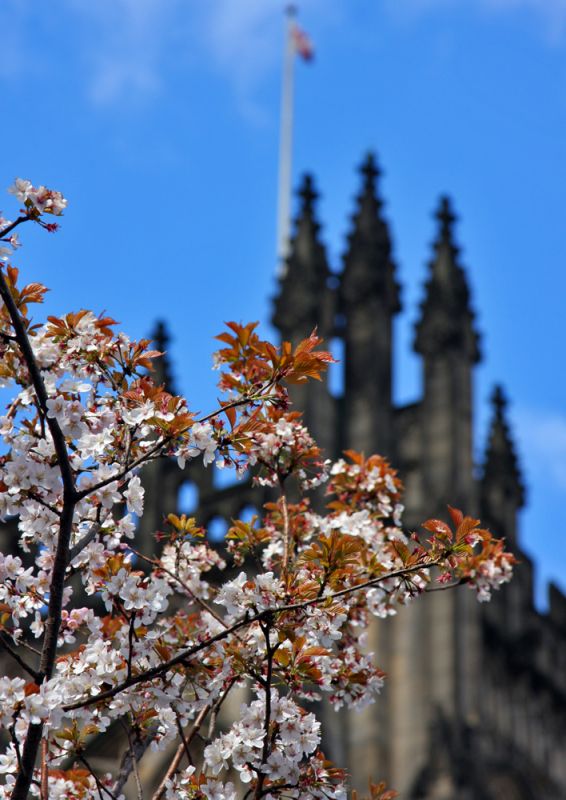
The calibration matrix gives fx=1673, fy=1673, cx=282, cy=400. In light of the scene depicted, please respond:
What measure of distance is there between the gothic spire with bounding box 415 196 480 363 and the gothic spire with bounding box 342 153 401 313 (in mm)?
820

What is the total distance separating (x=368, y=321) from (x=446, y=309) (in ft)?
5.51

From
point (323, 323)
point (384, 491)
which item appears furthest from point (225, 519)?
point (384, 491)

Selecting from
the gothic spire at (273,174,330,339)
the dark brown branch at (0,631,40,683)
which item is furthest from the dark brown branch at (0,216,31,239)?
the gothic spire at (273,174,330,339)

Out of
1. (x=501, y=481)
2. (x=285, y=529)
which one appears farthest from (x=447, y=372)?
(x=285, y=529)

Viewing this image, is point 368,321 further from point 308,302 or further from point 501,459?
point 501,459

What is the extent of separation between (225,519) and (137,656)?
24755 mm

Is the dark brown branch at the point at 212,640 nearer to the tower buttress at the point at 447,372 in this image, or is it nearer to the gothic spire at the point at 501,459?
the tower buttress at the point at 447,372

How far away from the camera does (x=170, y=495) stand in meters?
36.1

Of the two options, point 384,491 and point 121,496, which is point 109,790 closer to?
point 121,496

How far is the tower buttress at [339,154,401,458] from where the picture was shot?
110 feet

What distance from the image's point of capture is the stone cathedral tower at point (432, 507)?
30.5 meters

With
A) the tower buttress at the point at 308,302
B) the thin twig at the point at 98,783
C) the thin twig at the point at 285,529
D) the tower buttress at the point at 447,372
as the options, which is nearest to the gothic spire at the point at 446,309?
the tower buttress at the point at 447,372

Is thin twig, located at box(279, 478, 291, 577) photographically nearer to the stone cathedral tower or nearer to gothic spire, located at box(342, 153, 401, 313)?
the stone cathedral tower

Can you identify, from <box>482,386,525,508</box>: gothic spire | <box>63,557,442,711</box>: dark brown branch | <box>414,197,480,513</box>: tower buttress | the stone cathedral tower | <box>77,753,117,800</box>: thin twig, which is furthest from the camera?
<box>482,386,525,508</box>: gothic spire
